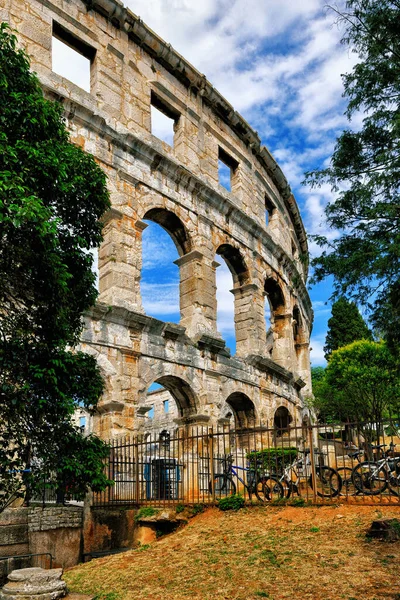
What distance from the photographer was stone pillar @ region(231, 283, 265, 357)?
18.0 metres

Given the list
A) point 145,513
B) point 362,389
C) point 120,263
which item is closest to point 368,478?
point 145,513

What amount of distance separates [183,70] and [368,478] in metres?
13.2

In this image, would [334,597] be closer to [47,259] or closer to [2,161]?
[47,259]

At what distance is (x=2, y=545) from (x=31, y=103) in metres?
6.17

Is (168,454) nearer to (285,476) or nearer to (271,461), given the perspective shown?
(271,461)

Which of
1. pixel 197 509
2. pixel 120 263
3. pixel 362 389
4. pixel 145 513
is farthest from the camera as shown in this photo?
pixel 362 389

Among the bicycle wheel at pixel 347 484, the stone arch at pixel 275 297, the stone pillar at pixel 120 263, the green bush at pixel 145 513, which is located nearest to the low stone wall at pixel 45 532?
the green bush at pixel 145 513

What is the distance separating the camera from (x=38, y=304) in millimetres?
6395

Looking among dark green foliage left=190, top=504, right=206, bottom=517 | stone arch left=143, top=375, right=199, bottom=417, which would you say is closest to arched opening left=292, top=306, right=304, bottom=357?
stone arch left=143, top=375, right=199, bottom=417

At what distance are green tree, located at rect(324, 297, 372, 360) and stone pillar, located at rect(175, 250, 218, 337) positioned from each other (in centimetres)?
2335

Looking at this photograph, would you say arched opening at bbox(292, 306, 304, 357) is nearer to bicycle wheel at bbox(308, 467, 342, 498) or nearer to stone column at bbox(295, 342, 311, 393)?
stone column at bbox(295, 342, 311, 393)

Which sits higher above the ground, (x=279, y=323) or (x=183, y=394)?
(x=279, y=323)

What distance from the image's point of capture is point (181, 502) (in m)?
10.2

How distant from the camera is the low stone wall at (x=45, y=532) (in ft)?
26.9
